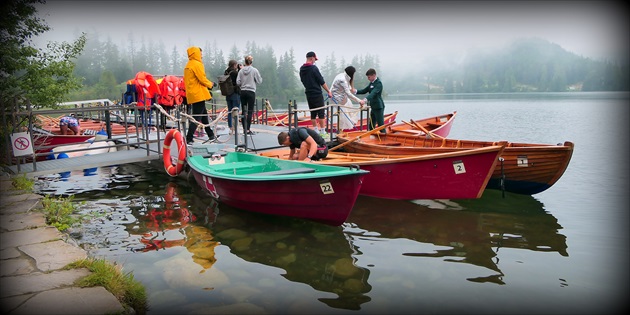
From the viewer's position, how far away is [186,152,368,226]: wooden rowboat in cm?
623

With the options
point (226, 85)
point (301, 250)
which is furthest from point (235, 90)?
point (301, 250)

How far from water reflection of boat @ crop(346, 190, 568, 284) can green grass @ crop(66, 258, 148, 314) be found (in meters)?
3.61

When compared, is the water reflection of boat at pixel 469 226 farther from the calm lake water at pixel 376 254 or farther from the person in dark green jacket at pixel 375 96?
the person in dark green jacket at pixel 375 96

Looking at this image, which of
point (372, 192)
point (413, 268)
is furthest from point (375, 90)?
point (413, 268)

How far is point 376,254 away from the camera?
616 centimetres

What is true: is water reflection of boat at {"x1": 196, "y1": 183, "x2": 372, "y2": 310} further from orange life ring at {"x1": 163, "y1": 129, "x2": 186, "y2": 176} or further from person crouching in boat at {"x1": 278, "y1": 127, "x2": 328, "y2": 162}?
orange life ring at {"x1": 163, "y1": 129, "x2": 186, "y2": 176}

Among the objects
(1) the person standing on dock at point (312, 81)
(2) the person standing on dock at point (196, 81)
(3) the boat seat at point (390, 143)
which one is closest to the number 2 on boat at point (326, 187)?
(1) the person standing on dock at point (312, 81)

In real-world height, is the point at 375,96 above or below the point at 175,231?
above

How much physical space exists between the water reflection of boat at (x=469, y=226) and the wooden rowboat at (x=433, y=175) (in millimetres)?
344

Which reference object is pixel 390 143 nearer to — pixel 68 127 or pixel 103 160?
pixel 103 160

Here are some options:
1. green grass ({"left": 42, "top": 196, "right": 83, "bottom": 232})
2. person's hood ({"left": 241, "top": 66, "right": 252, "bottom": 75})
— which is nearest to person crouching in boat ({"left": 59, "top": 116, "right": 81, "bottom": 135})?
person's hood ({"left": 241, "top": 66, "right": 252, "bottom": 75})

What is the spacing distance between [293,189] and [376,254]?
5.06 feet

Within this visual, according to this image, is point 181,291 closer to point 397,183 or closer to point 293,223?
point 293,223

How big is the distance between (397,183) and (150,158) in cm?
577
